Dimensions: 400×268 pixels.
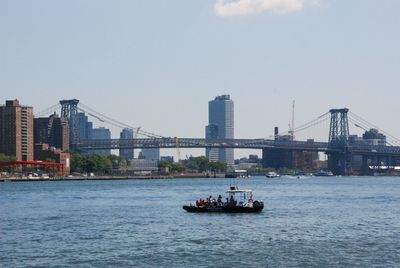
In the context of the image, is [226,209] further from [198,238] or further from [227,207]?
[198,238]

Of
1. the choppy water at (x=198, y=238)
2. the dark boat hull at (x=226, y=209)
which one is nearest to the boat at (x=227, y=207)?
the dark boat hull at (x=226, y=209)

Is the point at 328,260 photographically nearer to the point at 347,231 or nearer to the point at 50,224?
the point at 347,231

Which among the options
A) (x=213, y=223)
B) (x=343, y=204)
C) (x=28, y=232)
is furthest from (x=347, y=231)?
(x=343, y=204)

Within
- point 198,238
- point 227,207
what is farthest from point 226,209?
point 198,238

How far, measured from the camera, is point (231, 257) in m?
40.2

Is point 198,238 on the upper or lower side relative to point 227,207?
lower

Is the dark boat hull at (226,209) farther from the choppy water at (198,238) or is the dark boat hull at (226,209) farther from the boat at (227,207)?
the choppy water at (198,238)

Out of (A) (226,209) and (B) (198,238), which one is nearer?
(B) (198,238)

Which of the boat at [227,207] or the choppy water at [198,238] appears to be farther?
the boat at [227,207]

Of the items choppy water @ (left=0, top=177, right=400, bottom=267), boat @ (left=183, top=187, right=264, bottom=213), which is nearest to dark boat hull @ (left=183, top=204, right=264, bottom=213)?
boat @ (left=183, top=187, right=264, bottom=213)

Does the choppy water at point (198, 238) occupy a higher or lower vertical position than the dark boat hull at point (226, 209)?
lower

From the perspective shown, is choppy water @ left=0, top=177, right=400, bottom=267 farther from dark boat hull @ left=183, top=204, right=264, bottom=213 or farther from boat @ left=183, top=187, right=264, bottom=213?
boat @ left=183, top=187, right=264, bottom=213

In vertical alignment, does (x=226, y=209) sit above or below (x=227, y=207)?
below

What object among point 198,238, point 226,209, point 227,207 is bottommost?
point 198,238
